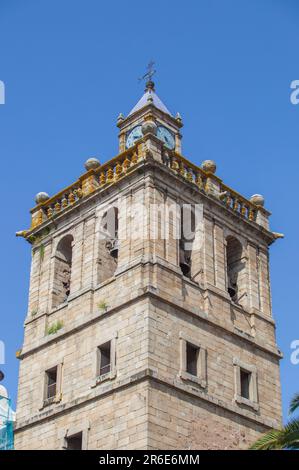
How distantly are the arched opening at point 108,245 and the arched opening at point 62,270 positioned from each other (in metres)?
2.05

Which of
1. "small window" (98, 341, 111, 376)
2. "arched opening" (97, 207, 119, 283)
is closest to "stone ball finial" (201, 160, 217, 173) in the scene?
"arched opening" (97, 207, 119, 283)

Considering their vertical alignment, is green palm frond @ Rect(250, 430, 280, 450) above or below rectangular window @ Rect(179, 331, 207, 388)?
below

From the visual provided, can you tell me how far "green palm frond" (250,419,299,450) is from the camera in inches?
1117

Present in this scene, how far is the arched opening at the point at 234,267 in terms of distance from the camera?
4159 centimetres

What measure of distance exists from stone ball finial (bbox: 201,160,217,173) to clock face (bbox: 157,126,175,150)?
1738 millimetres

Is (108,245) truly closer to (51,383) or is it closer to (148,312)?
(148,312)

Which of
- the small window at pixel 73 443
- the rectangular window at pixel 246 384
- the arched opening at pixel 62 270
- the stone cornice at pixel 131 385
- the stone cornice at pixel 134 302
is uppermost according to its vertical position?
the arched opening at pixel 62 270

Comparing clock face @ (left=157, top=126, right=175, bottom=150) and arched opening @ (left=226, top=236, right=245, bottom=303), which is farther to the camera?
clock face @ (left=157, top=126, right=175, bottom=150)

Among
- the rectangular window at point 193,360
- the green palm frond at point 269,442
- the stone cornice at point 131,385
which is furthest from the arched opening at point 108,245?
the green palm frond at point 269,442

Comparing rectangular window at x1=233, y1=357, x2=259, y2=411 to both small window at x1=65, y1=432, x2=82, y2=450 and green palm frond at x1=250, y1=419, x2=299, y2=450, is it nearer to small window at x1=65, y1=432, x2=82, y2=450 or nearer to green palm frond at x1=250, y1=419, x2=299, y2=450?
small window at x1=65, y1=432, x2=82, y2=450

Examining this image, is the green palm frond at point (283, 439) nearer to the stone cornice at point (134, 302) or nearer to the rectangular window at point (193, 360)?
the rectangular window at point (193, 360)

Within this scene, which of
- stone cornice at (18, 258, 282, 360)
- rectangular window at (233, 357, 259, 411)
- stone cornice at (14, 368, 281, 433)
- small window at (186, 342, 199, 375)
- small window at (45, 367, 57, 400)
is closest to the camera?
stone cornice at (14, 368, 281, 433)
